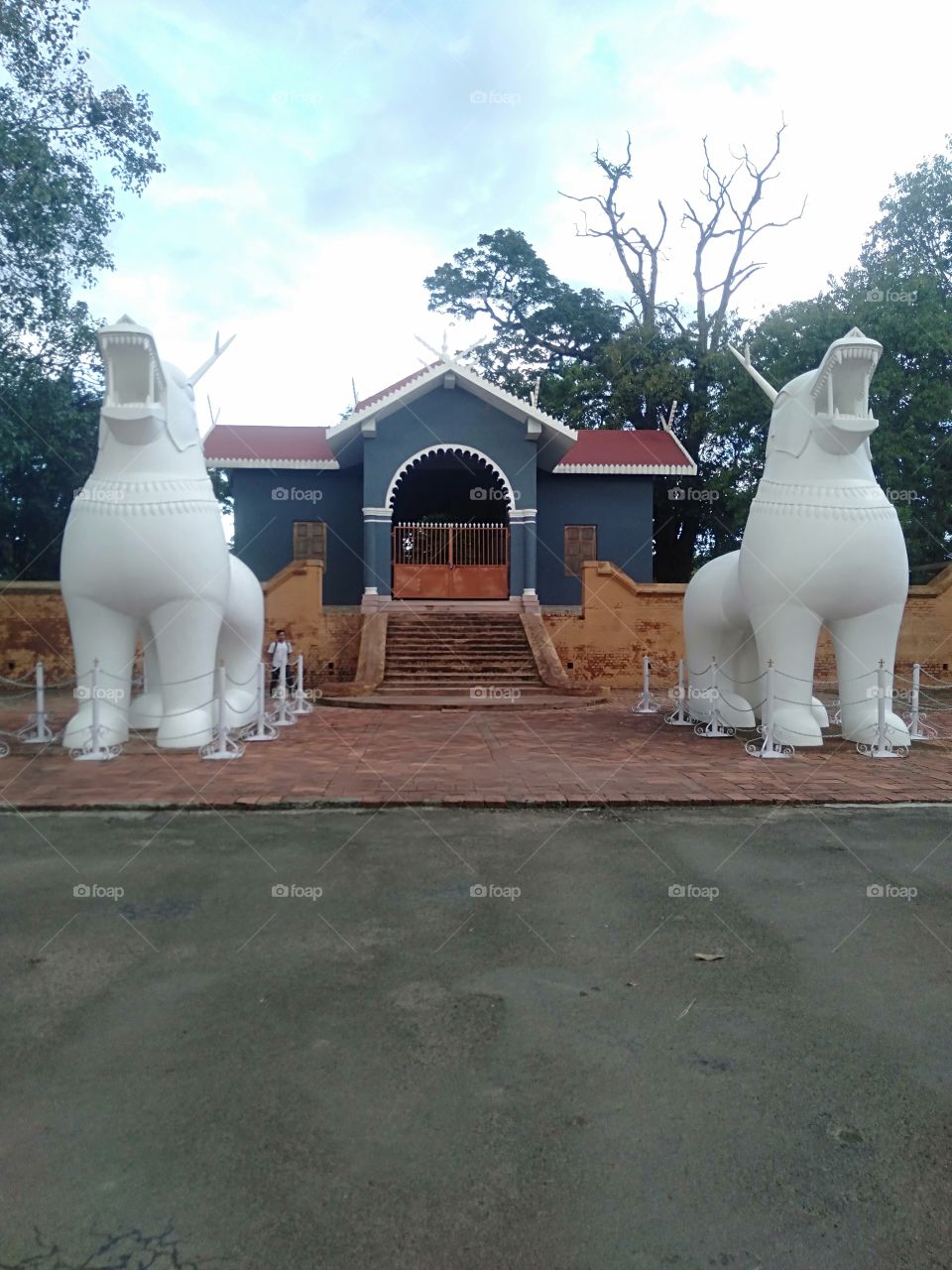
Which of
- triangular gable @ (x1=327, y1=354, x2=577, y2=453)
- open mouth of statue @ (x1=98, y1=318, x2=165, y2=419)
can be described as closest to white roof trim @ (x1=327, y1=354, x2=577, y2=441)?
triangular gable @ (x1=327, y1=354, x2=577, y2=453)

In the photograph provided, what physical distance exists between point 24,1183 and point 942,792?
6.20m

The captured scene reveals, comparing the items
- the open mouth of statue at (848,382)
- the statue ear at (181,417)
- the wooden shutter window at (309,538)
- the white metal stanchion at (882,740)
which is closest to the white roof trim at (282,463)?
the wooden shutter window at (309,538)

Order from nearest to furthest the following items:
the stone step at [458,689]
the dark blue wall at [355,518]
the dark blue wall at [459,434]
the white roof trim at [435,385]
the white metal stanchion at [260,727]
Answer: the white metal stanchion at [260,727] < the stone step at [458,689] < the white roof trim at [435,385] < the dark blue wall at [459,434] < the dark blue wall at [355,518]

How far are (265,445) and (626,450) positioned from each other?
26.2ft

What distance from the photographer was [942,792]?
6.51 meters

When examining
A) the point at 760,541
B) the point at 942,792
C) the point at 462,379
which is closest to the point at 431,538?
the point at 462,379

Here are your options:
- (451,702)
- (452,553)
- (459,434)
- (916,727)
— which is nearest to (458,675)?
(451,702)

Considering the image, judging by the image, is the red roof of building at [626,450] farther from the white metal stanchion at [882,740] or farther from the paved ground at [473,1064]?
the paved ground at [473,1064]

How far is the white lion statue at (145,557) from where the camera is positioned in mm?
7949

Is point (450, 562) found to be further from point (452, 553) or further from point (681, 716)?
point (681, 716)

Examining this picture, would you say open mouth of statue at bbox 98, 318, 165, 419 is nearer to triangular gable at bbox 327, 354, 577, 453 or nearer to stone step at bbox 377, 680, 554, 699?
stone step at bbox 377, 680, 554, 699

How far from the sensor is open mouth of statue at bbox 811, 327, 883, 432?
814 cm

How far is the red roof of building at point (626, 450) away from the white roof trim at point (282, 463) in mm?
4860

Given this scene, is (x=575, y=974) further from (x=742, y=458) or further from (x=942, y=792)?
(x=742, y=458)
